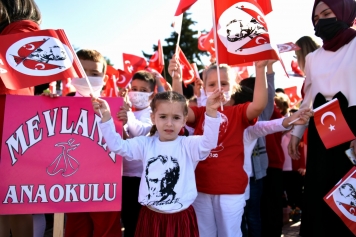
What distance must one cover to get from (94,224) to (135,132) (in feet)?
2.99

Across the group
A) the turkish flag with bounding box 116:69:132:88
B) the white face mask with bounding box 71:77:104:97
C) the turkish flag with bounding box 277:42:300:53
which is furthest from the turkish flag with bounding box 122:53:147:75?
the white face mask with bounding box 71:77:104:97

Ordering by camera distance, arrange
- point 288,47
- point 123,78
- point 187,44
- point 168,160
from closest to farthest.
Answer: point 168,160 < point 288,47 < point 123,78 < point 187,44

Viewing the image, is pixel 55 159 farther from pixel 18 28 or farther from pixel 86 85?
pixel 18 28

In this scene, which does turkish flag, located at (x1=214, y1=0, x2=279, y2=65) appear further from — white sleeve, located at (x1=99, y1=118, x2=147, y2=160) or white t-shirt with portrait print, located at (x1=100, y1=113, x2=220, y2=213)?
white sleeve, located at (x1=99, y1=118, x2=147, y2=160)

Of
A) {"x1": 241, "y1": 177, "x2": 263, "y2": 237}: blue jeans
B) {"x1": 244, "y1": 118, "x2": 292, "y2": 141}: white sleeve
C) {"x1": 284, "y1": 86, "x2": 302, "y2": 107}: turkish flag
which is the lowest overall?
{"x1": 241, "y1": 177, "x2": 263, "y2": 237}: blue jeans

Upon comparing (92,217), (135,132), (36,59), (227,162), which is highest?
(36,59)

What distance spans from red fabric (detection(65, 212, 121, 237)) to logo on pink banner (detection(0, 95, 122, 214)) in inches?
7.6

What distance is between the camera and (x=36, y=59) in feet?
8.90

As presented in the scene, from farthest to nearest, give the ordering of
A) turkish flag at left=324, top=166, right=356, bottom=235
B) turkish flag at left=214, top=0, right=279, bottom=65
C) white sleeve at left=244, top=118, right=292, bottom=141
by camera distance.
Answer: white sleeve at left=244, top=118, right=292, bottom=141, turkish flag at left=214, top=0, right=279, bottom=65, turkish flag at left=324, top=166, right=356, bottom=235

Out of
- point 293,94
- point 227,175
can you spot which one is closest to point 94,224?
point 227,175

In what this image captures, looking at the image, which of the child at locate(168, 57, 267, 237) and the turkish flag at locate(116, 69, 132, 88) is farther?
the turkish flag at locate(116, 69, 132, 88)

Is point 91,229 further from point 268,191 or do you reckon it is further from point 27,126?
point 268,191

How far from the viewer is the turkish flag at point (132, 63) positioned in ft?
25.5

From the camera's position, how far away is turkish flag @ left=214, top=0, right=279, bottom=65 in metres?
2.74
